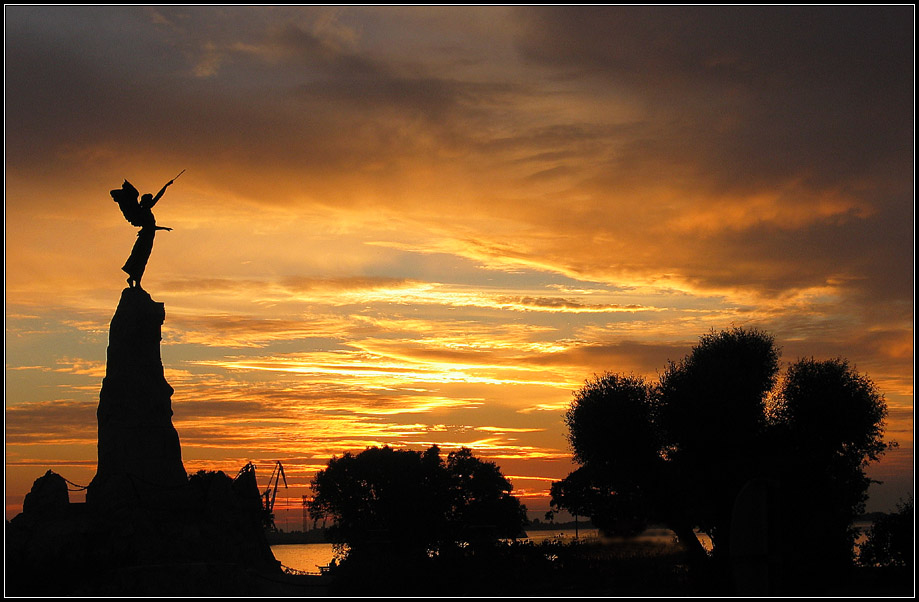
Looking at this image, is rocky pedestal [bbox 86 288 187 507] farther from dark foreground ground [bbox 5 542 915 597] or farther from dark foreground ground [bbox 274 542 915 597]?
dark foreground ground [bbox 274 542 915 597]

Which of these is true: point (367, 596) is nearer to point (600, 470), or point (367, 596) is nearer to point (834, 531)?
point (600, 470)

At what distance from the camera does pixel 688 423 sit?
1471 inches

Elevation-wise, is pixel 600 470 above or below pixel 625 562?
above

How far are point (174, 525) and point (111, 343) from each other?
30.0 ft

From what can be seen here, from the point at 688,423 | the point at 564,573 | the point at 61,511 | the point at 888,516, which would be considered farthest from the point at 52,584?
the point at 888,516

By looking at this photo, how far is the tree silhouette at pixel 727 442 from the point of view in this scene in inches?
1421

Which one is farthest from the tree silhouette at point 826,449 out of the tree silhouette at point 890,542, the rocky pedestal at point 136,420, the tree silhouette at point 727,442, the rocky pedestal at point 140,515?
the rocky pedestal at point 136,420

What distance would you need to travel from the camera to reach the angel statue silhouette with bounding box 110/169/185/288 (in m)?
Result: 39.8

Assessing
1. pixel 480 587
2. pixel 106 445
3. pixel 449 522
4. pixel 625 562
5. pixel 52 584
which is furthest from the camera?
pixel 449 522

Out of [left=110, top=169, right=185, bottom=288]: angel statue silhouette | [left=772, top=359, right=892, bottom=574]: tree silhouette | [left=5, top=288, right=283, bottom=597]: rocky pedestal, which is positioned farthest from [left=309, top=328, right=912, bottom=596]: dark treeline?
[left=110, top=169, right=185, bottom=288]: angel statue silhouette

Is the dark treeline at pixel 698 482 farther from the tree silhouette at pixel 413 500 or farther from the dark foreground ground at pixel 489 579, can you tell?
the tree silhouette at pixel 413 500

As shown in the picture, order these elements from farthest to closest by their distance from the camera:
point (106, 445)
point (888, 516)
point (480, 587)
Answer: point (888, 516) → point (106, 445) → point (480, 587)

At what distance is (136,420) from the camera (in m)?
37.2

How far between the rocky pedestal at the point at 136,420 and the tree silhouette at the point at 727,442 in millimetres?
19234
